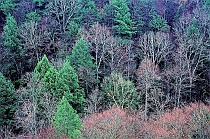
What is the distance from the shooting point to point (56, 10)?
53.3 metres

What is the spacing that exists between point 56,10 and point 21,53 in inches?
372

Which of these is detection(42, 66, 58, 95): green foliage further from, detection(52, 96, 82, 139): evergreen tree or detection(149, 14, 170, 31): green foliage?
detection(149, 14, 170, 31): green foliage

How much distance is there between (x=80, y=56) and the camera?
4425 cm

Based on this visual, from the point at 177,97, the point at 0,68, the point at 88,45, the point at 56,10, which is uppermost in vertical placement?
the point at 56,10

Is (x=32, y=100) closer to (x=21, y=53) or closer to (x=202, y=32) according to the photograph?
(x=21, y=53)

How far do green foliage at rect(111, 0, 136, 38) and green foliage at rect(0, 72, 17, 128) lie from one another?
18.7 metres

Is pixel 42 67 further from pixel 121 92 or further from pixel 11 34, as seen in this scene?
pixel 11 34

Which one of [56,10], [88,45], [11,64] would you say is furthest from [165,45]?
[11,64]

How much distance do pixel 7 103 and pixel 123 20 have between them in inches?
855

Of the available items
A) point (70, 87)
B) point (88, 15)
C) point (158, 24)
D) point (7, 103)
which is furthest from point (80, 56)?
point (158, 24)

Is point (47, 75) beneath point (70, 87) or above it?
above

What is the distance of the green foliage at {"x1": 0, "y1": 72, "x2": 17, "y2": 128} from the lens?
39344 millimetres

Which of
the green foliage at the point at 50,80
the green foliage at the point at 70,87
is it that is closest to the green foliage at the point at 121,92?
the green foliage at the point at 70,87

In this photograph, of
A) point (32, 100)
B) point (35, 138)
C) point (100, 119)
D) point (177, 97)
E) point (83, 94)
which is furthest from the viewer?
point (177, 97)
